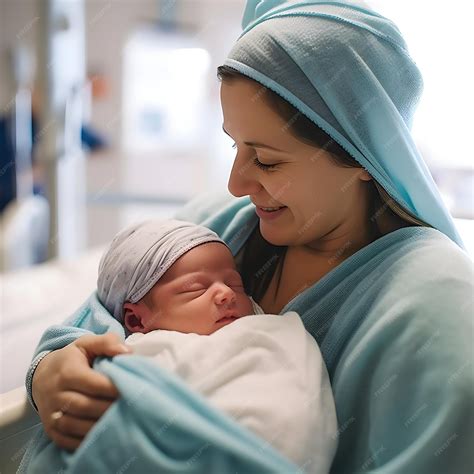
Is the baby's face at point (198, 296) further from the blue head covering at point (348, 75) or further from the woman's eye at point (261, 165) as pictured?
the blue head covering at point (348, 75)

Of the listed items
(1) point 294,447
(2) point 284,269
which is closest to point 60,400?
(1) point 294,447

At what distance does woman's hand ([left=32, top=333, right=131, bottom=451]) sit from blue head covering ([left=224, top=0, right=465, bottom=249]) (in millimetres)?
507

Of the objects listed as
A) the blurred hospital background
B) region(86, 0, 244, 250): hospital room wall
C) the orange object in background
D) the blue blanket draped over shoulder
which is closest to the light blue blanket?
the blue blanket draped over shoulder

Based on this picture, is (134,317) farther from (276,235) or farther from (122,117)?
(122,117)

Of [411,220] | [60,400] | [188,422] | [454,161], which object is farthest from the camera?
[454,161]

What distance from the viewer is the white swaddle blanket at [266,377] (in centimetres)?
90

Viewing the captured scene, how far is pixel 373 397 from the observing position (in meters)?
0.98

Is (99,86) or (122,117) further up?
(99,86)

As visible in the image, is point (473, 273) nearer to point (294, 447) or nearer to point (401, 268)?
point (401, 268)

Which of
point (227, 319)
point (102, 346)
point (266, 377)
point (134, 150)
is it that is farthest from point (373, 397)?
point (134, 150)

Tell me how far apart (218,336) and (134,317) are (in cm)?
28

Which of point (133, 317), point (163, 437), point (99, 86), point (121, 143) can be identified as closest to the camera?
point (163, 437)

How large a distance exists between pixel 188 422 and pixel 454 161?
7.89 feet

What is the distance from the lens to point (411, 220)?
1.16 meters
